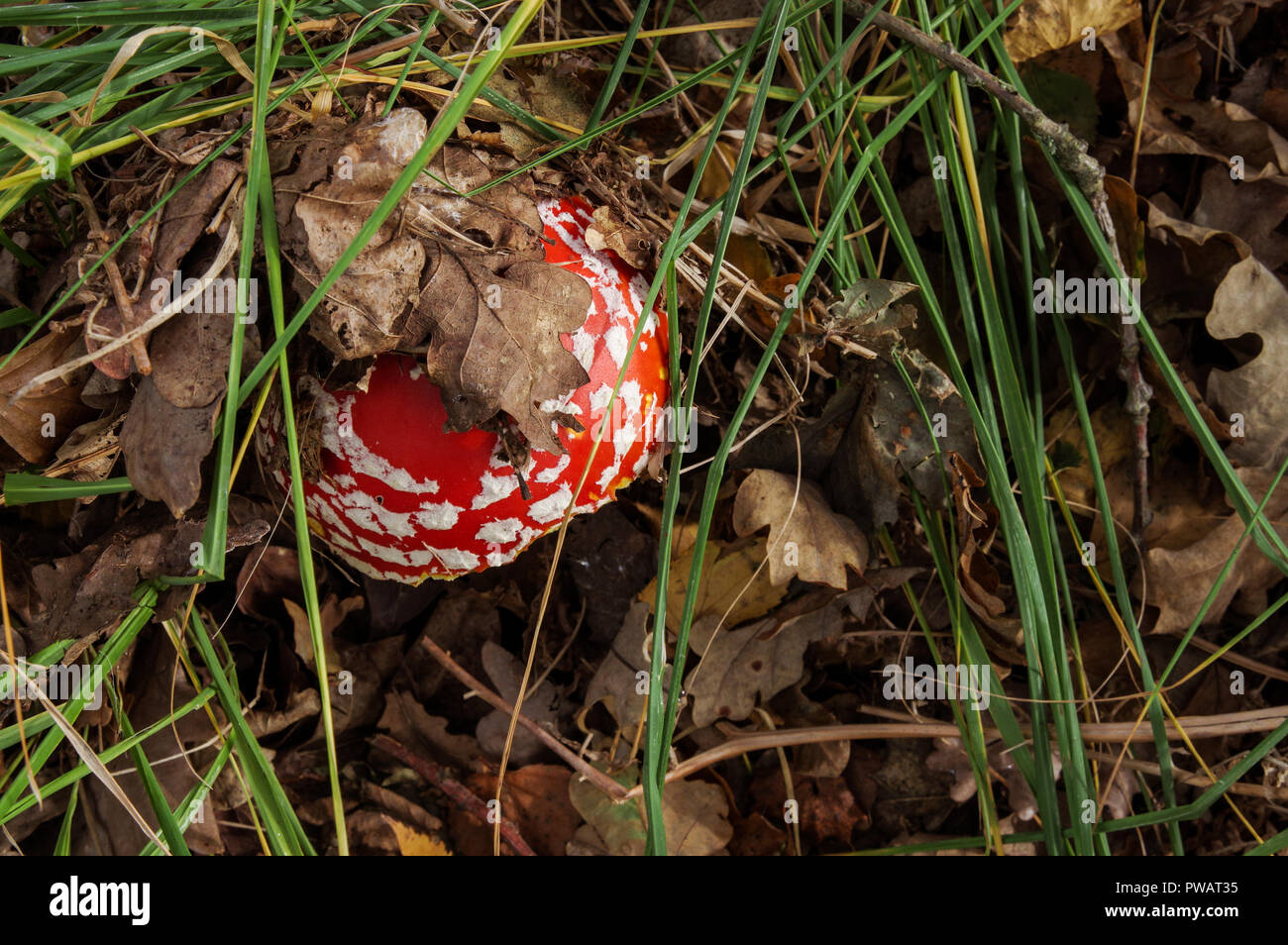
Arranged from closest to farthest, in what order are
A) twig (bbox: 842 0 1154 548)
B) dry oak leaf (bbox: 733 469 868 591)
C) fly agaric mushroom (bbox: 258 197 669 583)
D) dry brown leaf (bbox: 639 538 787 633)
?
fly agaric mushroom (bbox: 258 197 669 583), twig (bbox: 842 0 1154 548), dry oak leaf (bbox: 733 469 868 591), dry brown leaf (bbox: 639 538 787 633)

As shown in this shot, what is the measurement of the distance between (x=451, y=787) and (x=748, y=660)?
0.79 metres

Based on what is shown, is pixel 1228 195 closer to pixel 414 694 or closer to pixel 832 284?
pixel 832 284

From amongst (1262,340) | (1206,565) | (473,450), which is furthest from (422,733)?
(1262,340)

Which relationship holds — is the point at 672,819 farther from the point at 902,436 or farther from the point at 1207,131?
the point at 1207,131

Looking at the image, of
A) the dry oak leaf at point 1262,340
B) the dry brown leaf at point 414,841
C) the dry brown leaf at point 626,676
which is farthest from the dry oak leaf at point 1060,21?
the dry brown leaf at point 414,841

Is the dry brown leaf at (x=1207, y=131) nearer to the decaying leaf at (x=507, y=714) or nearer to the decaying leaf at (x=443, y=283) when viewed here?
the decaying leaf at (x=443, y=283)

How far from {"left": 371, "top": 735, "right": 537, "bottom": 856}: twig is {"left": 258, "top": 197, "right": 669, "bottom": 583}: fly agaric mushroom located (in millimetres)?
703

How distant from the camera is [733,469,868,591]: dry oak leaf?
1918mm

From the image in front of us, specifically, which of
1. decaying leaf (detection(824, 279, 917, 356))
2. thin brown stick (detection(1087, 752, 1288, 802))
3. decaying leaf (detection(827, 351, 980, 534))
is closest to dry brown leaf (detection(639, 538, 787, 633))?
decaying leaf (detection(827, 351, 980, 534))

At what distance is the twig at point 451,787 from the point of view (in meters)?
2.14

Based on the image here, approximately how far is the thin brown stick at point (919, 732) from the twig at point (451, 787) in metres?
0.34

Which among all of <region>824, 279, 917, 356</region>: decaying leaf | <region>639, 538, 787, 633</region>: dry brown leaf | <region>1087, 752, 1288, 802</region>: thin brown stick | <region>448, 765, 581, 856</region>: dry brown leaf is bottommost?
<region>1087, 752, 1288, 802</region>: thin brown stick

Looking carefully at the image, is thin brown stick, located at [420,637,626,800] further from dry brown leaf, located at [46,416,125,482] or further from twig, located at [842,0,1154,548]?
twig, located at [842,0,1154,548]
